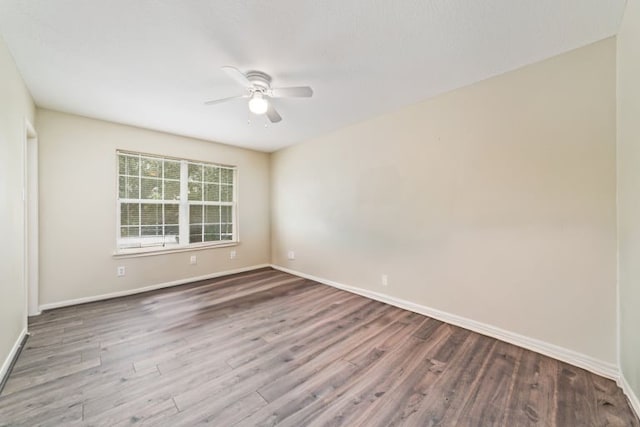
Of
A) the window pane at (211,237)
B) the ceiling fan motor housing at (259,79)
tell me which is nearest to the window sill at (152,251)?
the window pane at (211,237)

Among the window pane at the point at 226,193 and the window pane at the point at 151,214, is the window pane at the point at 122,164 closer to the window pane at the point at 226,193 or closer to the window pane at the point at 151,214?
the window pane at the point at 151,214

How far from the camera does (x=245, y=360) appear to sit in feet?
6.53

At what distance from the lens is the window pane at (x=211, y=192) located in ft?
14.3

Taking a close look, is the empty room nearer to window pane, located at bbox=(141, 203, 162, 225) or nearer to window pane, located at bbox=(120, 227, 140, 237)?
window pane, located at bbox=(120, 227, 140, 237)

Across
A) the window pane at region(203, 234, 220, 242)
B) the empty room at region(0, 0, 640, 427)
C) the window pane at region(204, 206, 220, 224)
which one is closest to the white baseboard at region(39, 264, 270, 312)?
the empty room at region(0, 0, 640, 427)

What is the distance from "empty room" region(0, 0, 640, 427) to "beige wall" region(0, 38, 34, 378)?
0.03 metres

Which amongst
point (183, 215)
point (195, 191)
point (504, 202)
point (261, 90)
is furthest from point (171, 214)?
point (504, 202)

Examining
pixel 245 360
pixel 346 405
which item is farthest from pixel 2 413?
pixel 346 405

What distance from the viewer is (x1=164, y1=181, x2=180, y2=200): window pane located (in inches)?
155

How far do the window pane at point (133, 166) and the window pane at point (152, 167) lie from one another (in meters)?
0.07

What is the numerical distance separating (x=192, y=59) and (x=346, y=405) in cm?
275

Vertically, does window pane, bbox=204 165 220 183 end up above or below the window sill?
above

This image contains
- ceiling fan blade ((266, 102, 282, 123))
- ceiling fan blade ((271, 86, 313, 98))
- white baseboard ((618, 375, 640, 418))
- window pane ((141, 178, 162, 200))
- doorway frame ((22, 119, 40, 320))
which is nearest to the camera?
white baseboard ((618, 375, 640, 418))

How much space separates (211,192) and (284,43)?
10.6 ft
